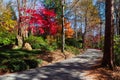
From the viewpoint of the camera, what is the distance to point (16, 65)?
527 inches

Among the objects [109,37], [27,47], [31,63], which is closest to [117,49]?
[109,37]

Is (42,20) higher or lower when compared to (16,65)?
higher

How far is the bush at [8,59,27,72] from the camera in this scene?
13.1 meters

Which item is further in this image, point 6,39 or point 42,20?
point 42,20

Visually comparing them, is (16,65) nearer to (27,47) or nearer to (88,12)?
(27,47)

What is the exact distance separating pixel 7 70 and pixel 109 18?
6649mm

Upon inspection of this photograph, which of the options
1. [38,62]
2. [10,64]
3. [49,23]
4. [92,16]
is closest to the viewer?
[10,64]

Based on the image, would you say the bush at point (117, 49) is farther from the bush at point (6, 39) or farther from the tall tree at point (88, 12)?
the tall tree at point (88, 12)

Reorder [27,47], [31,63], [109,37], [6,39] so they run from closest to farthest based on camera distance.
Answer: [109,37] → [31,63] → [27,47] → [6,39]

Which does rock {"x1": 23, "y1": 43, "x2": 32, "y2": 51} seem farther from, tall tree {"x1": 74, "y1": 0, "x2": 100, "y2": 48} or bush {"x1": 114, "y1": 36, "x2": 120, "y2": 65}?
tall tree {"x1": 74, "y1": 0, "x2": 100, "y2": 48}

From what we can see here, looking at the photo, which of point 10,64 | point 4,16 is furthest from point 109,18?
point 4,16

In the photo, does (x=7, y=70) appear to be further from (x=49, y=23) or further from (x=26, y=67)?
(x=49, y=23)

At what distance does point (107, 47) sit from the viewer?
14.2 meters

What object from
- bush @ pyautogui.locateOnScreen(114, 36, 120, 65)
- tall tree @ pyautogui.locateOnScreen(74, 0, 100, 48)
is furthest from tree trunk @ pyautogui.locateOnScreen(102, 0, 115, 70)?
tall tree @ pyautogui.locateOnScreen(74, 0, 100, 48)
